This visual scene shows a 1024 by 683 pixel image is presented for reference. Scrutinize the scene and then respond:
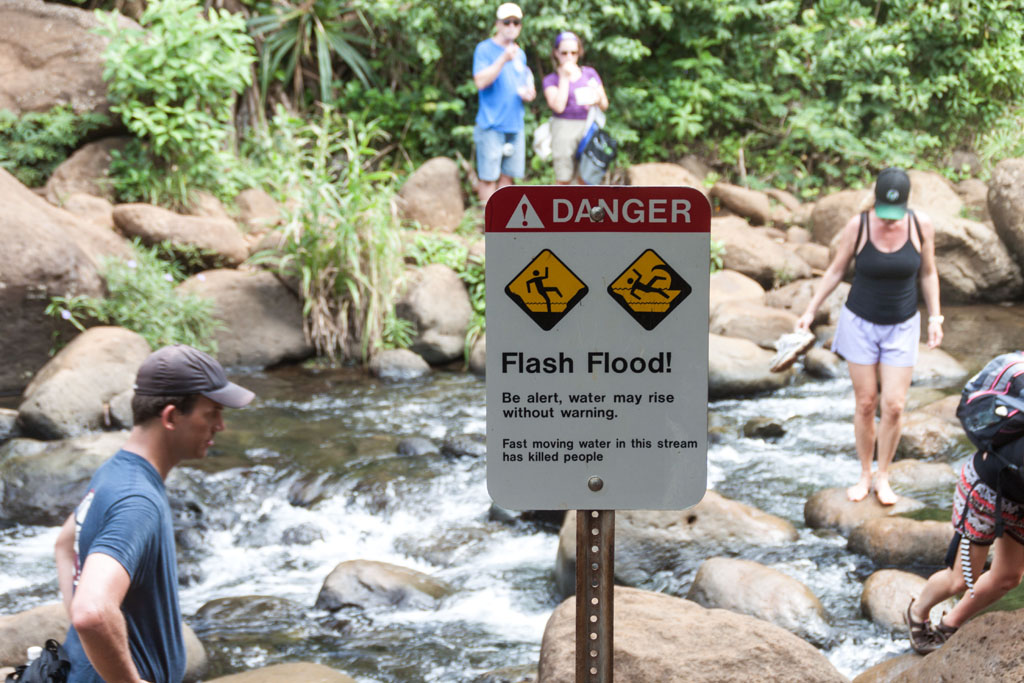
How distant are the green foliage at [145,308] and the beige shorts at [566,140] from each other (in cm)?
347

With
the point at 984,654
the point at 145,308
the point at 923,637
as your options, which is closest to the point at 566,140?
the point at 145,308

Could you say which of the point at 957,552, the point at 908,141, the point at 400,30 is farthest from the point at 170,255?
the point at 908,141

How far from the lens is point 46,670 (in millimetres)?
2377

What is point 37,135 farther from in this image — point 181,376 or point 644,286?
point 644,286

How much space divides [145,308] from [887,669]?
6.43 metres

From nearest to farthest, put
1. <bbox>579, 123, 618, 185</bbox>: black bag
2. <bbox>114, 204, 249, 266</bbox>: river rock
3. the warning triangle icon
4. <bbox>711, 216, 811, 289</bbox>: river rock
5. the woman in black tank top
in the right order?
the warning triangle icon < the woman in black tank top < <bbox>114, 204, 249, 266</bbox>: river rock < <bbox>579, 123, 618, 185</bbox>: black bag < <bbox>711, 216, 811, 289</bbox>: river rock

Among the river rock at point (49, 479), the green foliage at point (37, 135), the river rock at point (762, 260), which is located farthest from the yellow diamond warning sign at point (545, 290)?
the green foliage at point (37, 135)

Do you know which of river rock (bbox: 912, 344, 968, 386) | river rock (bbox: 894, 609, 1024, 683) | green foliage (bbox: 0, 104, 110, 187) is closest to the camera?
river rock (bbox: 894, 609, 1024, 683)

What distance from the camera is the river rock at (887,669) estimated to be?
3654mm

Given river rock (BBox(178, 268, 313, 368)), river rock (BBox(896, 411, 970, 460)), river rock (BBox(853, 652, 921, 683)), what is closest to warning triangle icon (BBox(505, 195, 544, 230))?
river rock (BBox(853, 652, 921, 683))

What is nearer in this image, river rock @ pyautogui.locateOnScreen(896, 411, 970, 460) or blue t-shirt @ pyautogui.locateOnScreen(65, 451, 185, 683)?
blue t-shirt @ pyautogui.locateOnScreen(65, 451, 185, 683)

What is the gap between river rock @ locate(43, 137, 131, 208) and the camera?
32.8 ft

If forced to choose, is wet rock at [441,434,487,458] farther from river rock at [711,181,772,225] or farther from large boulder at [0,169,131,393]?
river rock at [711,181,772,225]

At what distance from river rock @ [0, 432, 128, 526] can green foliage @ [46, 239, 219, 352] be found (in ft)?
6.07
